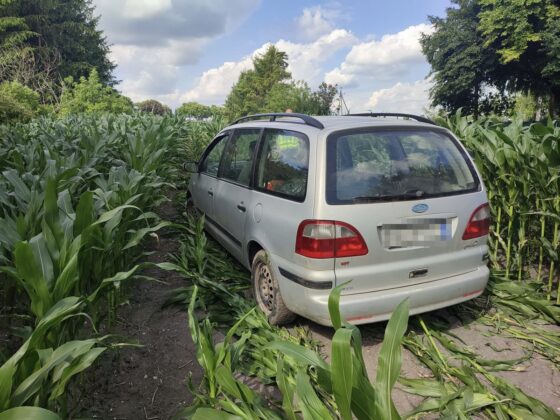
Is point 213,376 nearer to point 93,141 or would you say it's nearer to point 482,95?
point 93,141

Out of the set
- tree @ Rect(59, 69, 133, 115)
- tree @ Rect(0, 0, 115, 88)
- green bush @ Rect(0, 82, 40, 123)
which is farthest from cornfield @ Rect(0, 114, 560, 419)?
tree @ Rect(0, 0, 115, 88)

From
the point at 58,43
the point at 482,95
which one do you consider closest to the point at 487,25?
the point at 482,95

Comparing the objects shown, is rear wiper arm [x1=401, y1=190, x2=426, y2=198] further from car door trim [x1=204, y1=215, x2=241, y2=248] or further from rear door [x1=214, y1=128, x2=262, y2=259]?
car door trim [x1=204, y1=215, x2=241, y2=248]

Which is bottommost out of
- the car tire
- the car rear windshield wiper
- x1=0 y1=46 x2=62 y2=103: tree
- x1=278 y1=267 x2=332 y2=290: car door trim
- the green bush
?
the car tire

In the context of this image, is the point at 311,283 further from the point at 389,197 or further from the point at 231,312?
the point at 231,312

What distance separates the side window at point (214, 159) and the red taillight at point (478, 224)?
8.95ft

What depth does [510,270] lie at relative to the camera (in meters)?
4.27

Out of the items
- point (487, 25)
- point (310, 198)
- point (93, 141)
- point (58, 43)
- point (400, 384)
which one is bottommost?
point (400, 384)

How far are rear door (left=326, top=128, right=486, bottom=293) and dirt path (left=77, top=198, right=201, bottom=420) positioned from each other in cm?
123

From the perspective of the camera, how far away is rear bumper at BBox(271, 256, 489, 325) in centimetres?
275

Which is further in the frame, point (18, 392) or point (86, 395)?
point (86, 395)

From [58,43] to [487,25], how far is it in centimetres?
4003

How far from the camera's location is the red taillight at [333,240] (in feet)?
8.89

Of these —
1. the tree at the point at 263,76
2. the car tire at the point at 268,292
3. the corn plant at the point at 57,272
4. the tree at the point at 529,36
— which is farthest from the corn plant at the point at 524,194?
the tree at the point at 263,76
